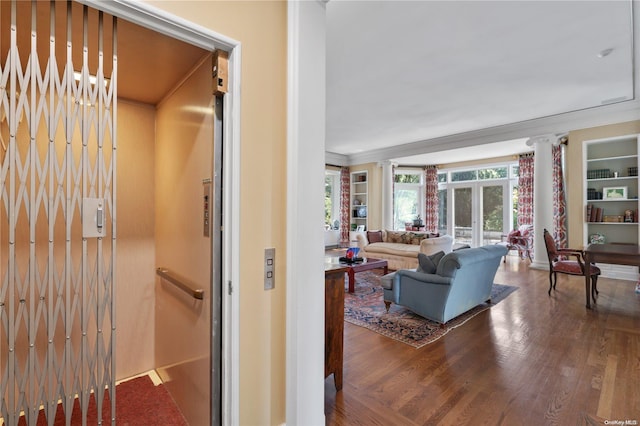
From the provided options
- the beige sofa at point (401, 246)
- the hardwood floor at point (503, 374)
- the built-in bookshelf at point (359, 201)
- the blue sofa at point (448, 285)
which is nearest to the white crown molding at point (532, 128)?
the built-in bookshelf at point (359, 201)

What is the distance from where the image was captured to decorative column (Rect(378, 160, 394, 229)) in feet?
29.2

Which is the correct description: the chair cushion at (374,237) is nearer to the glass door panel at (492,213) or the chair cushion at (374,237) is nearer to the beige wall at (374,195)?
the beige wall at (374,195)

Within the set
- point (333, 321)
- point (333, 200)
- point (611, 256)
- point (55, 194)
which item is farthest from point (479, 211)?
point (55, 194)

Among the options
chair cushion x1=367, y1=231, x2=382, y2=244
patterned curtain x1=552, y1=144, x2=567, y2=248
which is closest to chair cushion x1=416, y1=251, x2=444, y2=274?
chair cushion x1=367, y1=231, x2=382, y2=244

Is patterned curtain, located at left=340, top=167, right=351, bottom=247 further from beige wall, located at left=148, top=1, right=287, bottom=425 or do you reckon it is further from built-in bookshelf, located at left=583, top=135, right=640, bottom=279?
beige wall, located at left=148, top=1, right=287, bottom=425

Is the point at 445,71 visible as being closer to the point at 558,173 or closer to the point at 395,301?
the point at 395,301

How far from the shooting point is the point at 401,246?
6.41 m

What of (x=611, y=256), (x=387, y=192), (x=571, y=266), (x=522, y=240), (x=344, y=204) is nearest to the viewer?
(x=611, y=256)

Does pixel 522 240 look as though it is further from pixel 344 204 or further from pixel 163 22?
pixel 163 22

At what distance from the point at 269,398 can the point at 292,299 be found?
50 centimetres

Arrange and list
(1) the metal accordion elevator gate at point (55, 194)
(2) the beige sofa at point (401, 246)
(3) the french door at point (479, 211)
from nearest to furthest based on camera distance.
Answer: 1. (1) the metal accordion elevator gate at point (55, 194)
2. (2) the beige sofa at point (401, 246)
3. (3) the french door at point (479, 211)

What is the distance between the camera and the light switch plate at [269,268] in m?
1.52

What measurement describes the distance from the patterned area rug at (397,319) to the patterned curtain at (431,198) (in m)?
5.14

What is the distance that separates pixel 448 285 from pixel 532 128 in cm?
473
